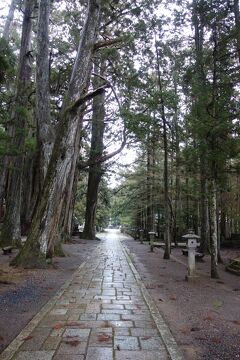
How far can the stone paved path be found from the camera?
411cm

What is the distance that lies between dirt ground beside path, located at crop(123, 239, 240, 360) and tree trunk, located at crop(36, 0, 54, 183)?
15.8 feet

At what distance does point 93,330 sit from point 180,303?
2651mm

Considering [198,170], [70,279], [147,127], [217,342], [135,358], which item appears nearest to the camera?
[135,358]

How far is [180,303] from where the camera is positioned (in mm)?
7199

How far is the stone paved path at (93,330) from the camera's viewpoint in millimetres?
4109

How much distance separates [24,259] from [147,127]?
7634 millimetres

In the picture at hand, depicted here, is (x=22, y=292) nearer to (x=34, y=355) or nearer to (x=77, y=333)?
(x=77, y=333)

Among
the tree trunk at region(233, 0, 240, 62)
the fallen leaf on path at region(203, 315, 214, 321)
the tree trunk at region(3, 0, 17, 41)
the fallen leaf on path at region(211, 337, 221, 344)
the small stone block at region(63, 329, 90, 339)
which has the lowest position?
the fallen leaf on path at region(211, 337, 221, 344)

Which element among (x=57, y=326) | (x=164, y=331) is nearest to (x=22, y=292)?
(x=57, y=326)

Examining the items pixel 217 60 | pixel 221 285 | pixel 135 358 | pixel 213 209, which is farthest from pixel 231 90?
pixel 135 358

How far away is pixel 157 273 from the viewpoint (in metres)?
11.4

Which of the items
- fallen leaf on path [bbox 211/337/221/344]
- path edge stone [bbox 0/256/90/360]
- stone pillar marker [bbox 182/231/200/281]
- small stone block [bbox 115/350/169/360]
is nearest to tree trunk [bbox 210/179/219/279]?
stone pillar marker [bbox 182/231/200/281]

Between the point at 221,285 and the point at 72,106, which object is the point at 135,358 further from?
the point at 72,106

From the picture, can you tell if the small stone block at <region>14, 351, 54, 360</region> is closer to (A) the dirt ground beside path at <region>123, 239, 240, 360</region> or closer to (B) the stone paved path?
(B) the stone paved path
